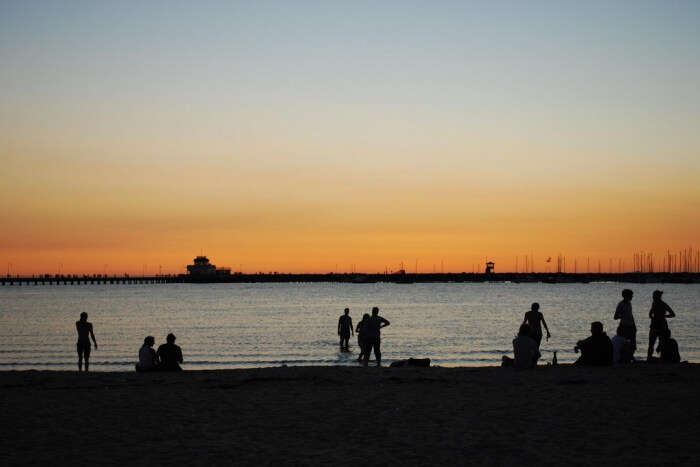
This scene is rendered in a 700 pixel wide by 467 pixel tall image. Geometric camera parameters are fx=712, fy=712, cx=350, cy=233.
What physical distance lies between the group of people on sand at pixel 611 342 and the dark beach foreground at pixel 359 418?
2.00 feet

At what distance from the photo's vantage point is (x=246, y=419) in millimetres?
11094

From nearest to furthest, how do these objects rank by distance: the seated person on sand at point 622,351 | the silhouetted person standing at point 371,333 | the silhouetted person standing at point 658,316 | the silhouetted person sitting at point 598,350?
the silhouetted person sitting at point 598,350 < the silhouetted person standing at point 658,316 < the seated person on sand at point 622,351 < the silhouetted person standing at point 371,333

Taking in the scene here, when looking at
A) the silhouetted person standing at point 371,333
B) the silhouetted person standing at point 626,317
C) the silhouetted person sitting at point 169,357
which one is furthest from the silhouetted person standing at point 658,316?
the silhouetted person sitting at point 169,357

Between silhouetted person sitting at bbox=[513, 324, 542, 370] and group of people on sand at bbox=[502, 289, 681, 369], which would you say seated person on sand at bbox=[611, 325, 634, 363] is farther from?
silhouetted person sitting at bbox=[513, 324, 542, 370]

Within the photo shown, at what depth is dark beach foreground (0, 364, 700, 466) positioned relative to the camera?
28.2 feet

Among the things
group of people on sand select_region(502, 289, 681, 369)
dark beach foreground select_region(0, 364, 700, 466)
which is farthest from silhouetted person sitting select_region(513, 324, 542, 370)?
dark beach foreground select_region(0, 364, 700, 466)

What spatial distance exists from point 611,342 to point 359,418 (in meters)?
9.37

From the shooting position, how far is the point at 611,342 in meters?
17.9

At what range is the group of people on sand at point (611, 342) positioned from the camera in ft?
56.7

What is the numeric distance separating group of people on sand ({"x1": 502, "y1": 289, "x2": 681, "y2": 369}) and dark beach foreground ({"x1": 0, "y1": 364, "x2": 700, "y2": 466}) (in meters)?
0.61

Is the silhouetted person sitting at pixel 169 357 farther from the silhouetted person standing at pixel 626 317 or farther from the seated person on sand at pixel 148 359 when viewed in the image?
the silhouetted person standing at pixel 626 317

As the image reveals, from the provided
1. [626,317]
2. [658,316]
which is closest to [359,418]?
[626,317]

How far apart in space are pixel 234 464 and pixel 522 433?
13.2 feet

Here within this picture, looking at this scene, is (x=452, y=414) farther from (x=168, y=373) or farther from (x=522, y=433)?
(x=168, y=373)
